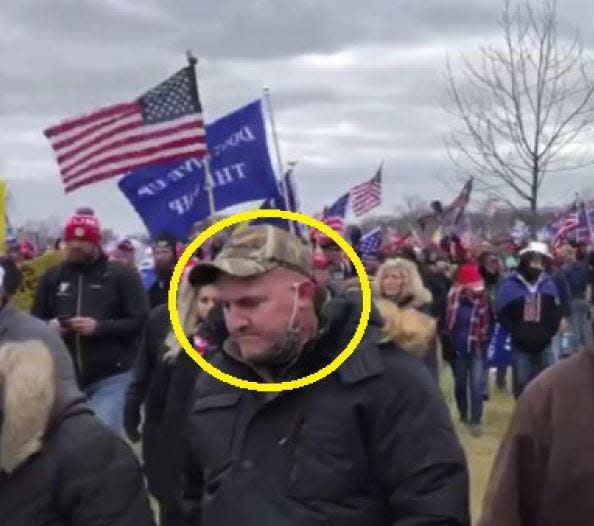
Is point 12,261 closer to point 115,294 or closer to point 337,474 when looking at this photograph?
point 115,294

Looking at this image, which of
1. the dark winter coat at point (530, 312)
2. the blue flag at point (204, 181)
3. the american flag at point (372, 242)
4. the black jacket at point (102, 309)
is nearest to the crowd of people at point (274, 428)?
the black jacket at point (102, 309)

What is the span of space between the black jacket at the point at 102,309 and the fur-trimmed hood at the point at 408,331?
4.58m

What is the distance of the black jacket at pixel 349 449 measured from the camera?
3.20m

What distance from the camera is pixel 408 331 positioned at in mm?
A: 3467

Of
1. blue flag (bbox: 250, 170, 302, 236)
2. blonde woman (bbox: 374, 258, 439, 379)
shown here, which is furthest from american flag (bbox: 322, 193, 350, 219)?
blonde woman (bbox: 374, 258, 439, 379)

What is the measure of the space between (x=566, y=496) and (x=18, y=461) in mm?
1364

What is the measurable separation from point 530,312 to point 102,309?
15.5 feet

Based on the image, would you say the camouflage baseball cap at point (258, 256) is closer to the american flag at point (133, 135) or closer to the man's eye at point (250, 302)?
the man's eye at point (250, 302)

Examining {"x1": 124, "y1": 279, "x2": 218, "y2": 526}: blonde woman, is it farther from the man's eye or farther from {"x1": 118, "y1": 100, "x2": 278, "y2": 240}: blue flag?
{"x1": 118, "y1": 100, "x2": 278, "y2": 240}: blue flag

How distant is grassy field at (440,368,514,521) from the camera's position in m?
8.57

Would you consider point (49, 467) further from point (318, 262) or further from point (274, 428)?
point (318, 262)

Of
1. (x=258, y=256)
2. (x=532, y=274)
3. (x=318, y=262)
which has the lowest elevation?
(x=532, y=274)

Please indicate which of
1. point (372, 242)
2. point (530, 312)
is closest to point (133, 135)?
point (530, 312)

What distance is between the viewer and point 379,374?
128 inches
